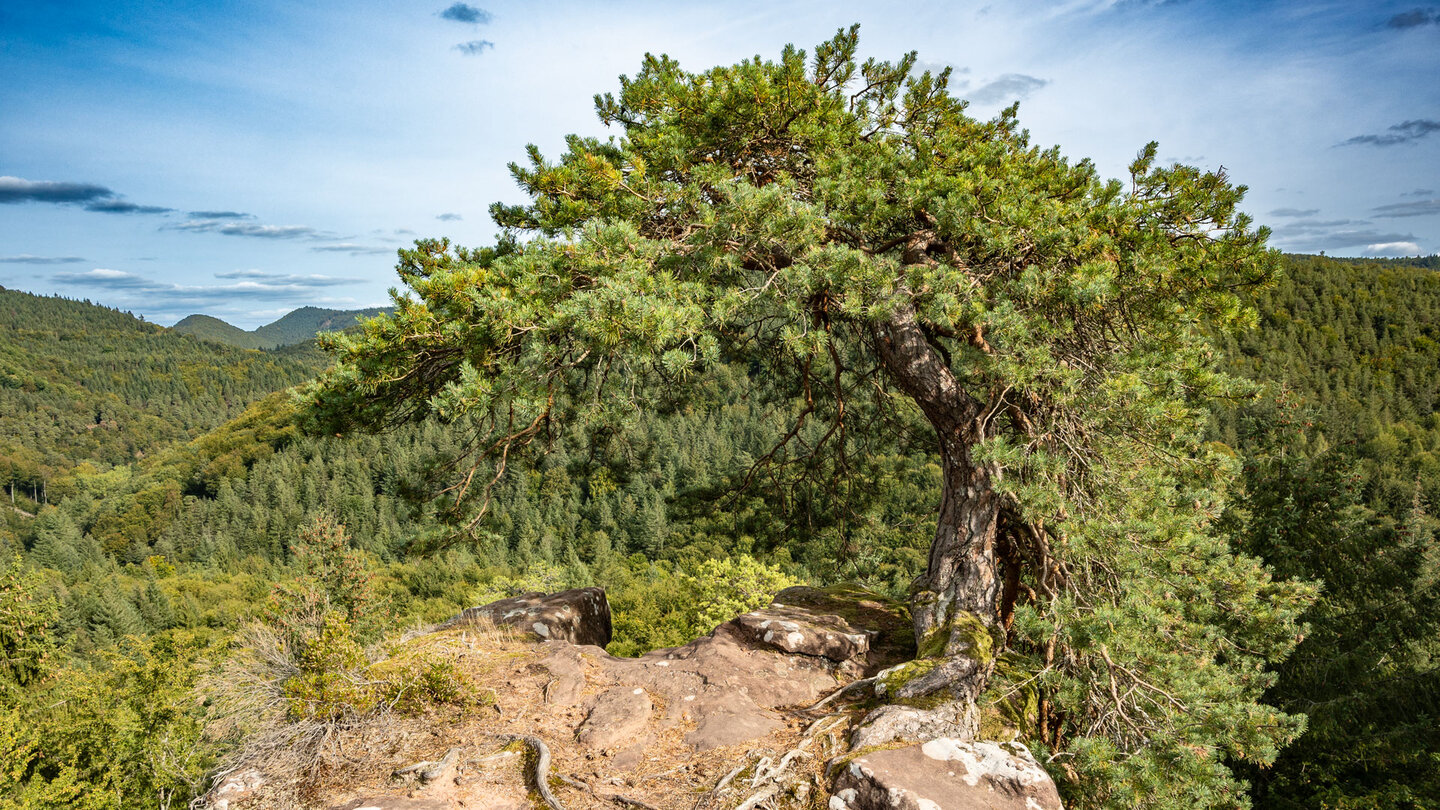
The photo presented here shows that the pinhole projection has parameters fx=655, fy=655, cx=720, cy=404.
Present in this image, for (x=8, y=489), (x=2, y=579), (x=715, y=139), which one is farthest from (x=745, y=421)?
(x=8, y=489)

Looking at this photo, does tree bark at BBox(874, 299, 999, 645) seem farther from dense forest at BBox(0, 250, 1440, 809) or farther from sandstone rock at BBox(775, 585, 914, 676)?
dense forest at BBox(0, 250, 1440, 809)

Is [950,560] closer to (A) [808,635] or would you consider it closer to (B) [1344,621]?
(A) [808,635]

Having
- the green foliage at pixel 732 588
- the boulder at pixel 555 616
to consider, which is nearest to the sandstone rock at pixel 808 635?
the boulder at pixel 555 616

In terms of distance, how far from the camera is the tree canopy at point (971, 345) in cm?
445

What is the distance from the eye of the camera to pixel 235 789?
13.0ft

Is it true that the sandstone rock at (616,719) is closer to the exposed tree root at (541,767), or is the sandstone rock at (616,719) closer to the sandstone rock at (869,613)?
the exposed tree root at (541,767)

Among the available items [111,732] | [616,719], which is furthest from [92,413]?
[616,719]

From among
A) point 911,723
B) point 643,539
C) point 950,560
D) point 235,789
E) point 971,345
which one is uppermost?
point 971,345

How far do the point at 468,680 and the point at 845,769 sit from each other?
121 inches

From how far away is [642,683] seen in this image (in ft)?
18.7

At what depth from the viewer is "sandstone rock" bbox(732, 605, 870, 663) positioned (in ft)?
20.5

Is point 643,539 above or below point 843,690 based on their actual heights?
below

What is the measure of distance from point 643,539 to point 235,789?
78378mm

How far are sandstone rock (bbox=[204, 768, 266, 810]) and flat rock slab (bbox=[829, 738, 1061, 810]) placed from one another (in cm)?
347
